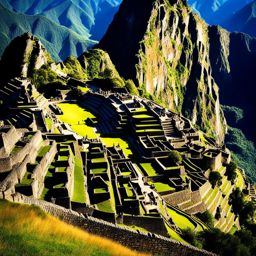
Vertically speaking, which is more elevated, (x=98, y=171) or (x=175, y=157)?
(x=175, y=157)

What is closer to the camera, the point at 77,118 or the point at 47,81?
the point at 77,118

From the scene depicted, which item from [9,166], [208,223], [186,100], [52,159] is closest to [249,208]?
[208,223]

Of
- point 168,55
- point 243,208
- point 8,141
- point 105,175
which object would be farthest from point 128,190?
point 168,55

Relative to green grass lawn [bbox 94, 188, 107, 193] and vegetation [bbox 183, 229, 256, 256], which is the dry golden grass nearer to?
green grass lawn [bbox 94, 188, 107, 193]

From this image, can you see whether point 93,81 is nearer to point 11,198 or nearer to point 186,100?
point 11,198

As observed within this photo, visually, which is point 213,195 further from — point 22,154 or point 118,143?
point 22,154

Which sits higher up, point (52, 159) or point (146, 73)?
point (146, 73)
